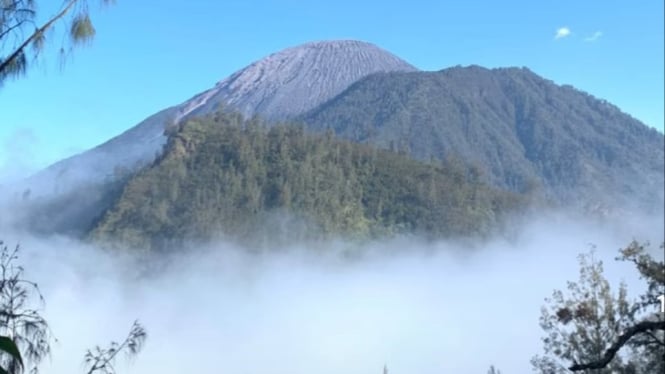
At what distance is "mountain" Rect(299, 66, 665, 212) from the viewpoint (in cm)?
13312

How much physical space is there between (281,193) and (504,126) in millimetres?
105686

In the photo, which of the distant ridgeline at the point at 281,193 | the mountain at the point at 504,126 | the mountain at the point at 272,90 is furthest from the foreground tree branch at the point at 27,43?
the mountain at the point at 272,90

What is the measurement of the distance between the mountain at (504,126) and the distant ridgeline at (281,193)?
1696 inches

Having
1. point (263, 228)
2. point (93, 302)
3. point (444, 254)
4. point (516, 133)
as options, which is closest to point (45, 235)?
point (93, 302)

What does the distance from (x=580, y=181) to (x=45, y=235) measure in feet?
289

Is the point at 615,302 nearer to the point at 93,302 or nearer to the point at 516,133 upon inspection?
the point at 93,302

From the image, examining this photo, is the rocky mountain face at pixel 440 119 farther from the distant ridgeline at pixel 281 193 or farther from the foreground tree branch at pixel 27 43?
the foreground tree branch at pixel 27 43

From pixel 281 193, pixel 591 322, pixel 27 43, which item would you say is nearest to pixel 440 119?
pixel 281 193

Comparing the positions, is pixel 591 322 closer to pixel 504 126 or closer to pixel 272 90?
pixel 504 126

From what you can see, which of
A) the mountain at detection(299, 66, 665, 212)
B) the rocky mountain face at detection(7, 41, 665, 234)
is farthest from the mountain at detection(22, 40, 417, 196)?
the mountain at detection(299, 66, 665, 212)

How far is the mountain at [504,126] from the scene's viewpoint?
437 feet

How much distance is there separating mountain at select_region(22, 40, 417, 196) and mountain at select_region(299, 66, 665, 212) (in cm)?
1048

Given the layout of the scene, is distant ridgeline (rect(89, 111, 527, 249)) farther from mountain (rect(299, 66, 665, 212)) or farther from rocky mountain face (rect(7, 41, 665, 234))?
mountain (rect(299, 66, 665, 212))

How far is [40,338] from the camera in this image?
5875 millimetres
